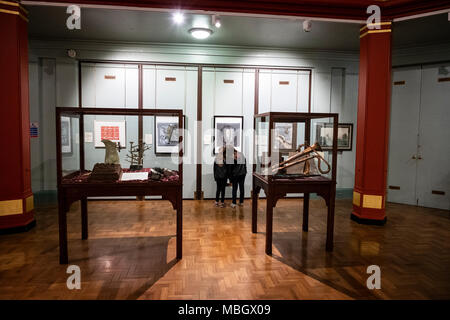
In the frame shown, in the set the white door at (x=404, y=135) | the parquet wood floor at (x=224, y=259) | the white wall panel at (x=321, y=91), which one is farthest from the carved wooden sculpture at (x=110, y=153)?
the white door at (x=404, y=135)

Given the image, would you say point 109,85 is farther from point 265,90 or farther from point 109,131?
point 265,90

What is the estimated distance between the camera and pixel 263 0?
5.29m

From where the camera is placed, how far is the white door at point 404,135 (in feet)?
24.9

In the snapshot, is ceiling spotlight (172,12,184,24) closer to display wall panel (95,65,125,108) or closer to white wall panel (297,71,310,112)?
display wall panel (95,65,125,108)

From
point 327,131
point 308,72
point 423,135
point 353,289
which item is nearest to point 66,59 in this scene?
point 308,72

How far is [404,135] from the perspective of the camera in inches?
306

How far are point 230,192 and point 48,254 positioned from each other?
4582mm

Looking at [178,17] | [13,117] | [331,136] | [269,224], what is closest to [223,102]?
[178,17]

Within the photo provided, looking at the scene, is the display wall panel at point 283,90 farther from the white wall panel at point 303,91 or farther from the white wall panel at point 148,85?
the white wall panel at point 148,85

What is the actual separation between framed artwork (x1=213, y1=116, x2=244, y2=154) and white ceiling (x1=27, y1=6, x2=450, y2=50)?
1.85m

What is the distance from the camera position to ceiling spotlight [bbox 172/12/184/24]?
213 inches

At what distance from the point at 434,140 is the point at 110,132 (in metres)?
7.77

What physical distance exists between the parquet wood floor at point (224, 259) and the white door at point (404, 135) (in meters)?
1.46
